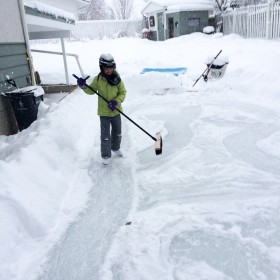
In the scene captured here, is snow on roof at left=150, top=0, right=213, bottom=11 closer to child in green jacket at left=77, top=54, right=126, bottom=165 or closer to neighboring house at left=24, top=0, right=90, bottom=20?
neighboring house at left=24, top=0, right=90, bottom=20

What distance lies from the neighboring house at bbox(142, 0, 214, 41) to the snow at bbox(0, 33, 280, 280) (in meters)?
17.8

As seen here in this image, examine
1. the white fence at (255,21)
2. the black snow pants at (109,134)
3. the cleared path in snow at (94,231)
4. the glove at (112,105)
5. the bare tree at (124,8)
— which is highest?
the bare tree at (124,8)

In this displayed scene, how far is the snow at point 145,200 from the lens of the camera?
8.26 feet

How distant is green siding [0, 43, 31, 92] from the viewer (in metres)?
5.83

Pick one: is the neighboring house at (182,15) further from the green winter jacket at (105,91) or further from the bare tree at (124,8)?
the bare tree at (124,8)

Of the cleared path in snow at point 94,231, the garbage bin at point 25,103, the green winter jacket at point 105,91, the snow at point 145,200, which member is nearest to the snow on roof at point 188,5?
the snow at point 145,200

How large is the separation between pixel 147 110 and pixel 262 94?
3097 mm

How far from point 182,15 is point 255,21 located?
8.04 m

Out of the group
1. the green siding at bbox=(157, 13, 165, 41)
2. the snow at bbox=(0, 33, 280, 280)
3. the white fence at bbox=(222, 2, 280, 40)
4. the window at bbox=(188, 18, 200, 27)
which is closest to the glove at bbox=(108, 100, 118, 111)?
the snow at bbox=(0, 33, 280, 280)

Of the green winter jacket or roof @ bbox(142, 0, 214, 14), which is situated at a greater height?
roof @ bbox(142, 0, 214, 14)

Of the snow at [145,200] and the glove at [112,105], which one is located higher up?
the glove at [112,105]

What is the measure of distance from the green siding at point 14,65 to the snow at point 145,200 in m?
1.16

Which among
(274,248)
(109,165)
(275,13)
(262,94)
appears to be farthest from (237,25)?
(274,248)

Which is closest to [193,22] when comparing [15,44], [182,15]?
[182,15]
